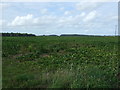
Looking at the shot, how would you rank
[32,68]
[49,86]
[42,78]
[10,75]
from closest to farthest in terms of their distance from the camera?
1. [49,86]
2. [42,78]
3. [10,75]
4. [32,68]

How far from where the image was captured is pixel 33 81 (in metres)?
5.38

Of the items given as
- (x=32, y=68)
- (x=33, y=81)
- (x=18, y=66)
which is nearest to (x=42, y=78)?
(x=33, y=81)

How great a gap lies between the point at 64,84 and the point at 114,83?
1463 mm

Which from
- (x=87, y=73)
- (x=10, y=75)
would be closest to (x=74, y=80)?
(x=87, y=73)

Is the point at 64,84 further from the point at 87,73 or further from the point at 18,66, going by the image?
the point at 18,66

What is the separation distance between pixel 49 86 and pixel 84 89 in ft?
2.87

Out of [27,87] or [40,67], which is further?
[40,67]

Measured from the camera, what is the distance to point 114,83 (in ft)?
18.7

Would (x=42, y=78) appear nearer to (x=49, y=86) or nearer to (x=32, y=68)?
(x=49, y=86)

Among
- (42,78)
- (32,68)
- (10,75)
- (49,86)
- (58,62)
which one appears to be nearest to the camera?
(49,86)

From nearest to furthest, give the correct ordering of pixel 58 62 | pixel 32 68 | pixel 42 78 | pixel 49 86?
pixel 49 86 < pixel 42 78 < pixel 32 68 < pixel 58 62

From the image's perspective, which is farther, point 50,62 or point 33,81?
point 50,62

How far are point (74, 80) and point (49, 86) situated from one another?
0.70 m

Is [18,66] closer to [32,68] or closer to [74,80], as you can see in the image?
[32,68]
